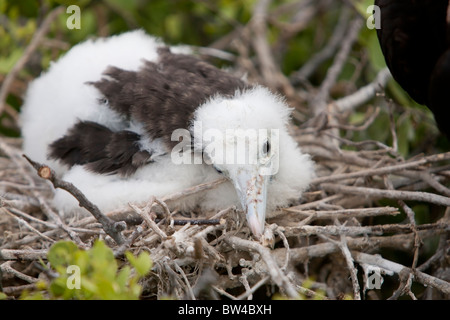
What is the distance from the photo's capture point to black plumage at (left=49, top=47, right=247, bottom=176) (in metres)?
2.05

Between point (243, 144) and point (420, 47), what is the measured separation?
2.22 feet

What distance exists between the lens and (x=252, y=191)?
1.93 meters

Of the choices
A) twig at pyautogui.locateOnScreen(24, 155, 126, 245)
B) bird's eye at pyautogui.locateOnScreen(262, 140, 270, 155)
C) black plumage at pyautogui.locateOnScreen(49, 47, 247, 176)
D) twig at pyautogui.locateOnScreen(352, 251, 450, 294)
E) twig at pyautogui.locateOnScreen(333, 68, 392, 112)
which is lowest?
twig at pyautogui.locateOnScreen(352, 251, 450, 294)

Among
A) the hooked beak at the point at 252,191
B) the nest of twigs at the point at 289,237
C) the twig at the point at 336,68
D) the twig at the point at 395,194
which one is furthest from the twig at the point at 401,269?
the twig at the point at 336,68

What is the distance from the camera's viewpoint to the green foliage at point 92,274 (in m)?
1.27

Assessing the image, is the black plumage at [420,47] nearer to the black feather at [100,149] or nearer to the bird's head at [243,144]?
the bird's head at [243,144]

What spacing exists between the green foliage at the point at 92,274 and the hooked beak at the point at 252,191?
1.90 ft

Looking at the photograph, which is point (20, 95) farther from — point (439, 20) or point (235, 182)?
point (439, 20)

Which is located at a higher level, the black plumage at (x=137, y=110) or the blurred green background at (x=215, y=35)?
the blurred green background at (x=215, y=35)

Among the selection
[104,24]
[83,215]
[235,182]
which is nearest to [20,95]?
[104,24]

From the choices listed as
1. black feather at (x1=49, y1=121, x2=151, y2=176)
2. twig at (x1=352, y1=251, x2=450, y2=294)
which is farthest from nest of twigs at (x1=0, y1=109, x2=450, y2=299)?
black feather at (x1=49, y1=121, x2=151, y2=176)

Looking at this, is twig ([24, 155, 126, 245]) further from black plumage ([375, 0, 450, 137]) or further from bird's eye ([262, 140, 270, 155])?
black plumage ([375, 0, 450, 137])

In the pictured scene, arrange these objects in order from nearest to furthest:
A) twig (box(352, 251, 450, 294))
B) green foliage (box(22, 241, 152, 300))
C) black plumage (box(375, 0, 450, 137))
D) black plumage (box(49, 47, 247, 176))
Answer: green foliage (box(22, 241, 152, 300)) < black plumage (box(375, 0, 450, 137)) < twig (box(352, 251, 450, 294)) < black plumage (box(49, 47, 247, 176))

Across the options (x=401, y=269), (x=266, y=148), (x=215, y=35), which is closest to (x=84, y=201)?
(x=266, y=148)
